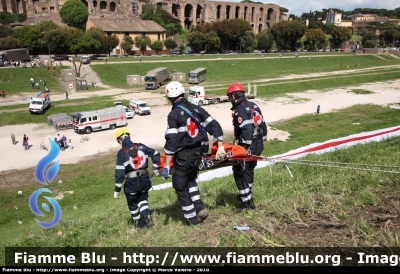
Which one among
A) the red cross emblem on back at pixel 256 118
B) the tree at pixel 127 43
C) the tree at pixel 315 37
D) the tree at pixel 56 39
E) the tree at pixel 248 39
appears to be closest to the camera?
the red cross emblem on back at pixel 256 118

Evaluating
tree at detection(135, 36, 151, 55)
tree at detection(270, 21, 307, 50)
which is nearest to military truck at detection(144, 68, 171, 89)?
tree at detection(135, 36, 151, 55)

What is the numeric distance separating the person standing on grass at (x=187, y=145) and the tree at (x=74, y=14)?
93437 millimetres

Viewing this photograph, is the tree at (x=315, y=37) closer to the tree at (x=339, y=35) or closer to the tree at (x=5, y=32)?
the tree at (x=339, y=35)

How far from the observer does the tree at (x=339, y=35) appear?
383 feet

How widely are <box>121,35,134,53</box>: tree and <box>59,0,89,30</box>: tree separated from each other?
15.4m

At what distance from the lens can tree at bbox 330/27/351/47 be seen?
383 ft

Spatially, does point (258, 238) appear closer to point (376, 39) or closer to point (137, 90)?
point (137, 90)

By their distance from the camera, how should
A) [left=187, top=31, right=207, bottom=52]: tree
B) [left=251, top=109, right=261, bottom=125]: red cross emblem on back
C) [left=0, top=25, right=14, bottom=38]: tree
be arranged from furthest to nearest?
[left=187, top=31, right=207, bottom=52]: tree
[left=0, top=25, right=14, bottom=38]: tree
[left=251, top=109, right=261, bottom=125]: red cross emblem on back

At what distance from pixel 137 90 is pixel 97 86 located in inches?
281

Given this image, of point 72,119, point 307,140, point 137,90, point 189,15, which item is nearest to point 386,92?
point 307,140

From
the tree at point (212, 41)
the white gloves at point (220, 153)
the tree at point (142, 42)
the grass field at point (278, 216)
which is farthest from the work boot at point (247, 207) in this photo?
the tree at point (212, 41)

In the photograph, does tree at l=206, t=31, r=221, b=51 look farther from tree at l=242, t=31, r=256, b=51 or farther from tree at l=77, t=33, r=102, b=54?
tree at l=77, t=33, r=102, b=54

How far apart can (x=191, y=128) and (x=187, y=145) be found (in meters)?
0.34

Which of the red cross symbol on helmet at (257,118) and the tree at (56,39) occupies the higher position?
the tree at (56,39)
